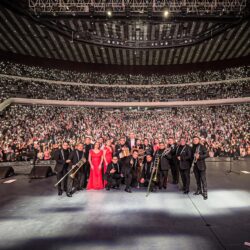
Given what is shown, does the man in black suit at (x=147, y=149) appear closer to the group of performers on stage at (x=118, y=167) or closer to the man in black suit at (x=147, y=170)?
the group of performers on stage at (x=118, y=167)

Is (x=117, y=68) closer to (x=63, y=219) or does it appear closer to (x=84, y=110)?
(x=84, y=110)

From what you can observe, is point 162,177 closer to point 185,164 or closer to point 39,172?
point 185,164

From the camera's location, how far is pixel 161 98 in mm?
28578

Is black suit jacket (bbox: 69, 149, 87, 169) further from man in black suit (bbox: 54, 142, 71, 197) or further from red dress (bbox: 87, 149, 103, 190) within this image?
red dress (bbox: 87, 149, 103, 190)

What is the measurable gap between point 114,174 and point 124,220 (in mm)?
2825

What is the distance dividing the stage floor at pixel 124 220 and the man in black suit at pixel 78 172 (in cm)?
51

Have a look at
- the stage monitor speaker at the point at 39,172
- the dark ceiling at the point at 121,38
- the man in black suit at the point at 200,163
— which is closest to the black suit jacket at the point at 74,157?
the stage monitor speaker at the point at 39,172

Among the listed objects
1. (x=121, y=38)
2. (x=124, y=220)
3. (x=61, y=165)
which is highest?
(x=121, y=38)

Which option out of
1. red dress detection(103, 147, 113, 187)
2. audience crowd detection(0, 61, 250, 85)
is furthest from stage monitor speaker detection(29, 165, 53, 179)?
audience crowd detection(0, 61, 250, 85)

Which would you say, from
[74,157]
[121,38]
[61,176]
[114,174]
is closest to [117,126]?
[121,38]

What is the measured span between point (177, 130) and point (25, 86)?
18097 millimetres

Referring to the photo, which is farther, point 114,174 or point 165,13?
point 165,13

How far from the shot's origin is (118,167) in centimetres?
762

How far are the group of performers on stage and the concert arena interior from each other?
0.12 ft
